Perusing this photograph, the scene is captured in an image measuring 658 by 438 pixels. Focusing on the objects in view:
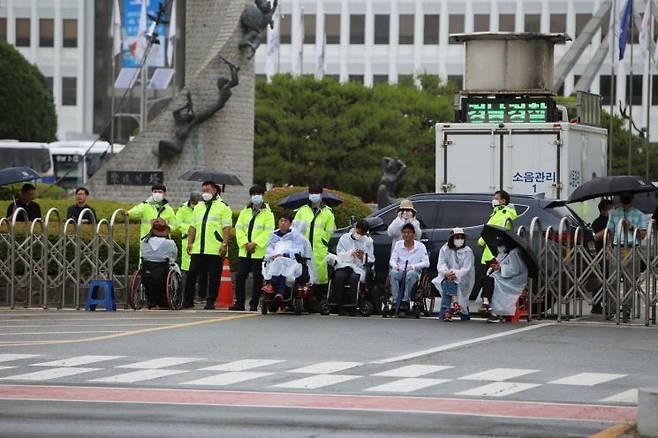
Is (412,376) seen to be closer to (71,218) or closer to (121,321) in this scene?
(121,321)

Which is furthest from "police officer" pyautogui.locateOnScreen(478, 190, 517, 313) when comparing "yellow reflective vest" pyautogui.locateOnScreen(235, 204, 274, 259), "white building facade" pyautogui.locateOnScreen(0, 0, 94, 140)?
"white building facade" pyautogui.locateOnScreen(0, 0, 94, 140)

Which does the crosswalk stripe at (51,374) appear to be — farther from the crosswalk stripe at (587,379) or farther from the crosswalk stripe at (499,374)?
the crosswalk stripe at (587,379)

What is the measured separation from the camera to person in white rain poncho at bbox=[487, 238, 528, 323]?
2330 cm

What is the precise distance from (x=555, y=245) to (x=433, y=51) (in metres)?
79.5

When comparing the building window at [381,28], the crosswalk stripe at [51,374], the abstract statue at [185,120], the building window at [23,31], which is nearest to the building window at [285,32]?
the building window at [381,28]

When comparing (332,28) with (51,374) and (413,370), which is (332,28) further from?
(51,374)

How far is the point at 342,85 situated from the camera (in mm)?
73688

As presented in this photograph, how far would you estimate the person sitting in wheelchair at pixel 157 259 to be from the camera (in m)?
24.9

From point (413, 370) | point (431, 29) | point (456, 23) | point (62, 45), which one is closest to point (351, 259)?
point (413, 370)

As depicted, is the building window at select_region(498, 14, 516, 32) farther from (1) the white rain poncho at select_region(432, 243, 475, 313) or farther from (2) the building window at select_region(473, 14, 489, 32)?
(1) the white rain poncho at select_region(432, 243, 475, 313)

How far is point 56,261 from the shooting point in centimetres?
2606

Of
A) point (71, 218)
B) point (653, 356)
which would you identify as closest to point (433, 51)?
point (71, 218)

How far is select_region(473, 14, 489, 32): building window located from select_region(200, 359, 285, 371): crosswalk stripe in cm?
8377

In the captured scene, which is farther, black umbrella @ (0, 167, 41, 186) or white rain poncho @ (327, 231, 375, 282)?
black umbrella @ (0, 167, 41, 186)
